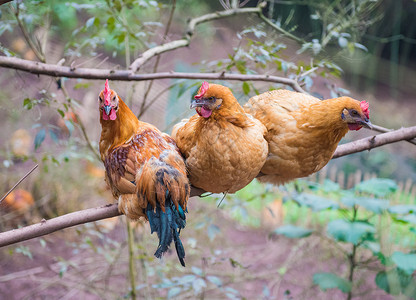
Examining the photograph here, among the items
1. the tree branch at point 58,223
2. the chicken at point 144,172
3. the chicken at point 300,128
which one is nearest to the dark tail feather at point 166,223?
the chicken at point 144,172

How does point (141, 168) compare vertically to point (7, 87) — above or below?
above

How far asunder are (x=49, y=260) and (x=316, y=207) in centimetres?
211

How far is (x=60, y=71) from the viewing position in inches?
50.1

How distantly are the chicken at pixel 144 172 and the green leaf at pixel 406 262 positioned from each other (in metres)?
1.35

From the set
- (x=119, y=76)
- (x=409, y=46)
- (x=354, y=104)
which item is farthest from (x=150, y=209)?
(x=409, y=46)

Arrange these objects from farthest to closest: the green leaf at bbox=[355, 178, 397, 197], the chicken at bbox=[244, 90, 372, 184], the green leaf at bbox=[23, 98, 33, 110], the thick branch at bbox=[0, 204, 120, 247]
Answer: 1. the green leaf at bbox=[355, 178, 397, 197]
2. the green leaf at bbox=[23, 98, 33, 110]
3. the chicken at bbox=[244, 90, 372, 184]
4. the thick branch at bbox=[0, 204, 120, 247]

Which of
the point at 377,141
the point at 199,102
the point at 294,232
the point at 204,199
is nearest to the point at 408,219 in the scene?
the point at 294,232

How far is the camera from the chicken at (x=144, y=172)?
1075mm

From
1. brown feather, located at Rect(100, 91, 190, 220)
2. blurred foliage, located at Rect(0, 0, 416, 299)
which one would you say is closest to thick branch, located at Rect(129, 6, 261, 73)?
blurred foliage, located at Rect(0, 0, 416, 299)

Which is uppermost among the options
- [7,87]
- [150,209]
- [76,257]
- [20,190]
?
[150,209]

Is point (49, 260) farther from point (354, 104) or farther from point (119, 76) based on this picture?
point (354, 104)

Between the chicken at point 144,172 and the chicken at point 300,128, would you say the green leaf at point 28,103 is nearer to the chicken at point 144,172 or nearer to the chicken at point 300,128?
the chicken at point 144,172

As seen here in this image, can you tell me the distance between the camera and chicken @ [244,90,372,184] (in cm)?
118

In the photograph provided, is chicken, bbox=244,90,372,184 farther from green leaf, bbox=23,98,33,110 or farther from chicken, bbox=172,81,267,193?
green leaf, bbox=23,98,33,110
